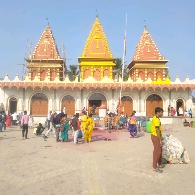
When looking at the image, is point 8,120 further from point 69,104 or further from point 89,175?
point 89,175

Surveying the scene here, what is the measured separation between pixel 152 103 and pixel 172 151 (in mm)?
18016

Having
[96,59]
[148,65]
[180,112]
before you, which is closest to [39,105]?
[96,59]

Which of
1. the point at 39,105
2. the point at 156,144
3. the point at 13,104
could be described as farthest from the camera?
the point at 13,104

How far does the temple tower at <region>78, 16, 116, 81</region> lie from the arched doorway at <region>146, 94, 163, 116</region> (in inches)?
245

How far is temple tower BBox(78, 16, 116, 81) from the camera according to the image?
94.3 feet

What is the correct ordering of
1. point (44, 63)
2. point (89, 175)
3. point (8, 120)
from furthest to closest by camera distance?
point (44, 63) → point (8, 120) → point (89, 175)

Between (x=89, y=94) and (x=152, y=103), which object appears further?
(x=152, y=103)

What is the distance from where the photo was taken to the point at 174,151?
6957 mm

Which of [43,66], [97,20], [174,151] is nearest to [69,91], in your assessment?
[43,66]

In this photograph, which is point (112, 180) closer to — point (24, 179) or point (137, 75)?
point (24, 179)

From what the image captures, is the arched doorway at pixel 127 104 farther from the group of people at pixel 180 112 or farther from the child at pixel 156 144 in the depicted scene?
the child at pixel 156 144

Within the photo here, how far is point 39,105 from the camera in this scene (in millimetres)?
24297

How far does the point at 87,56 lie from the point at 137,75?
22.0ft

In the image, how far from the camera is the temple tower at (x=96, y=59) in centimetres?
2873
